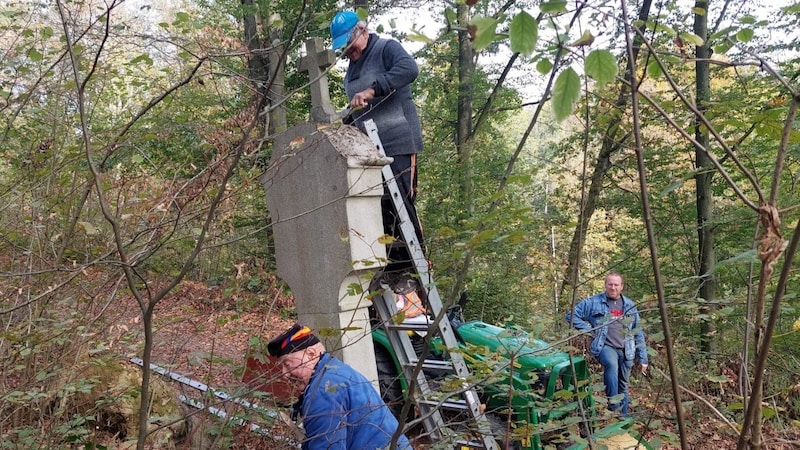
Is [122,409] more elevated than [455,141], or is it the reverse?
[455,141]

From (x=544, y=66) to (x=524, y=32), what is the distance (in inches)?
20.3

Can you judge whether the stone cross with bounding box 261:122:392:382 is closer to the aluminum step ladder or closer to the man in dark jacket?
the aluminum step ladder

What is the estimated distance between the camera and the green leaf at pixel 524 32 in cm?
109

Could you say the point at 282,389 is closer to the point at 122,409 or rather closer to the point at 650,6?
the point at 122,409

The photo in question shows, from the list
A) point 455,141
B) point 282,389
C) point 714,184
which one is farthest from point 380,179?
point 455,141

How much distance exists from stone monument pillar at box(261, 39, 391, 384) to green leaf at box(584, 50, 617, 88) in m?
2.68

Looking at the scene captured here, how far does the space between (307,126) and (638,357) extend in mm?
4965

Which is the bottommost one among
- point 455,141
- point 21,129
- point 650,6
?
point 21,129

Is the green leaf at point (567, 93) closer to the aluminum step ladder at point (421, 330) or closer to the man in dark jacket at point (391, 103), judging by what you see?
the aluminum step ladder at point (421, 330)

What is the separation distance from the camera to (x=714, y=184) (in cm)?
959

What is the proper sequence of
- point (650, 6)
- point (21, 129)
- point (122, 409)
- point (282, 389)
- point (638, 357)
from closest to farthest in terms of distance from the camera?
point (282, 389)
point (21, 129)
point (122, 409)
point (638, 357)
point (650, 6)

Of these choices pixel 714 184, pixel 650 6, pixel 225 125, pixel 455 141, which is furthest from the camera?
pixel 455 141

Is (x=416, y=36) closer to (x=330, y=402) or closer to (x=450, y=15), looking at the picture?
(x=450, y=15)

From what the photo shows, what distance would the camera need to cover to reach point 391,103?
4406mm
